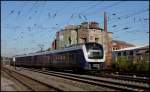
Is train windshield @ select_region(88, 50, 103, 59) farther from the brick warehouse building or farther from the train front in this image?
Result: the brick warehouse building

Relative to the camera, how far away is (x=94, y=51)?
33500 mm

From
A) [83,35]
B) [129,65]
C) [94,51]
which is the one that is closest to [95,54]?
[94,51]

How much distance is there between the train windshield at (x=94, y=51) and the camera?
108 feet

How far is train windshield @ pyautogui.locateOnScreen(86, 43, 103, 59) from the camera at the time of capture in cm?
3300

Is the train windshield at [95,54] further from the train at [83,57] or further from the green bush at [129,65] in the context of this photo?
the green bush at [129,65]

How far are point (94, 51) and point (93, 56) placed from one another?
617 millimetres

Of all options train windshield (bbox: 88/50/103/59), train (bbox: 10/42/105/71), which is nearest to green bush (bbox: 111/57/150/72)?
train (bbox: 10/42/105/71)

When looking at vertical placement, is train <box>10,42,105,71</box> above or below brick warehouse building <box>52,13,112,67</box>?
below

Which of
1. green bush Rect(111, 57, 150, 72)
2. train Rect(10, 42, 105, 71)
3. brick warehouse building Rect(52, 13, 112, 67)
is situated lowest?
green bush Rect(111, 57, 150, 72)

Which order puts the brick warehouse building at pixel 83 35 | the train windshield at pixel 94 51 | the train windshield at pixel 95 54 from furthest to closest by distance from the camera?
the brick warehouse building at pixel 83 35 < the train windshield at pixel 94 51 < the train windshield at pixel 95 54

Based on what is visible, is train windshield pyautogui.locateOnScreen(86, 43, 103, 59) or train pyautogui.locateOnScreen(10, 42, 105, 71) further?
train windshield pyautogui.locateOnScreen(86, 43, 103, 59)

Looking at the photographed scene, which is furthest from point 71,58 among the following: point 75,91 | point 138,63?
point 75,91

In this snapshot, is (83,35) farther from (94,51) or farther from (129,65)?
(94,51)

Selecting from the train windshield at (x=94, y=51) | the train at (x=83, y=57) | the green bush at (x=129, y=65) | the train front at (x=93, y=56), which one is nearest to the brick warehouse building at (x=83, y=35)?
the green bush at (x=129, y=65)
